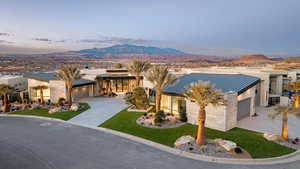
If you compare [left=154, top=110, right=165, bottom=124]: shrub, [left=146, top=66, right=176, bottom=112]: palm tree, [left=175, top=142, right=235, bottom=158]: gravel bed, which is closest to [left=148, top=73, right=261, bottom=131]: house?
[left=146, top=66, right=176, bottom=112]: palm tree

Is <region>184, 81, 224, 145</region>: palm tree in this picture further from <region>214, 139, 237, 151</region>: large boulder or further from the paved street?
the paved street

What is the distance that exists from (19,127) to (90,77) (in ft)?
67.1

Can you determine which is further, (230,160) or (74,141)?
(74,141)

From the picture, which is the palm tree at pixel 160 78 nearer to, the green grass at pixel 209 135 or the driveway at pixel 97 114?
the green grass at pixel 209 135

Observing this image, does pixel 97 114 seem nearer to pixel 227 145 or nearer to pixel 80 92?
pixel 80 92

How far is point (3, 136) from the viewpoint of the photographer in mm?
17844

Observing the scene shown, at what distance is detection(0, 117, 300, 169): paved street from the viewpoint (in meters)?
12.6

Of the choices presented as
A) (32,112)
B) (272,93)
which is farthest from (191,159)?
(272,93)

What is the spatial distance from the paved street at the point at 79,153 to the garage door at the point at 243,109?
10363mm

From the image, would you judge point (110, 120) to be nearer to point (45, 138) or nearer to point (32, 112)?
point (45, 138)

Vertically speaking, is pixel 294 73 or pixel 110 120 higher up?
pixel 294 73

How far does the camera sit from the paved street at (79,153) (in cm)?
1256

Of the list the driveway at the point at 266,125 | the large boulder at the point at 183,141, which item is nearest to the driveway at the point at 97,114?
the large boulder at the point at 183,141

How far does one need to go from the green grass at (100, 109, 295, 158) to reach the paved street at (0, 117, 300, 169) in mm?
1549
